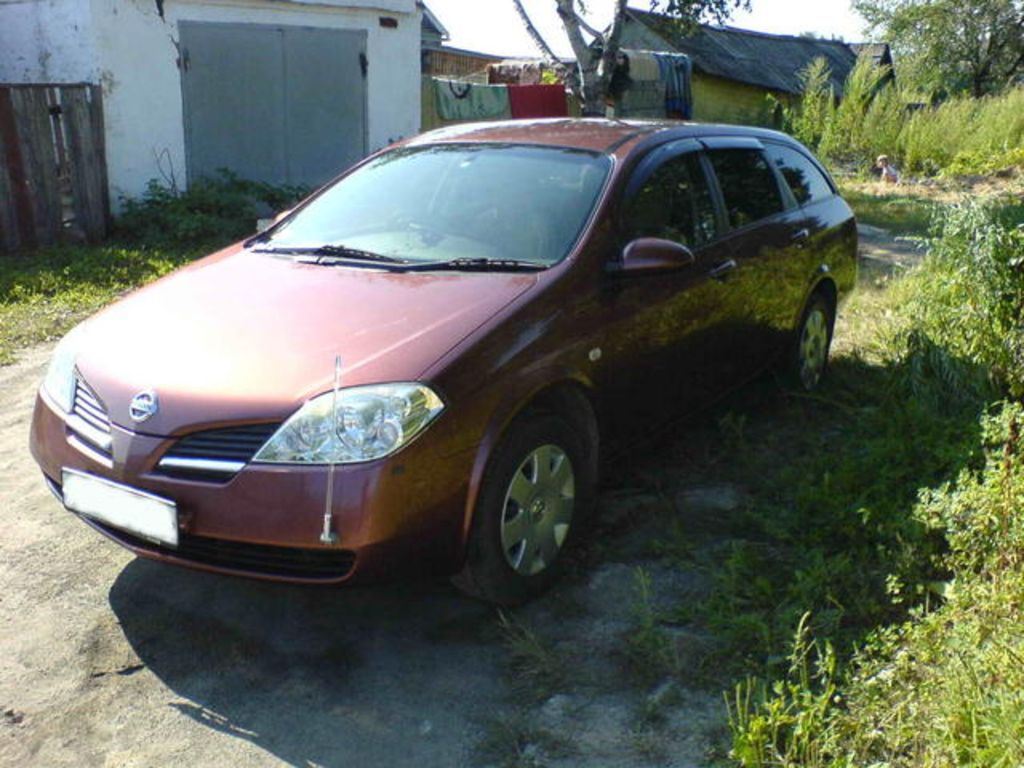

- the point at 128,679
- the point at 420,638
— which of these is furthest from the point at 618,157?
the point at 128,679

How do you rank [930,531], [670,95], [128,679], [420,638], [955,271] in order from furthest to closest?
[670,95]
[955,271]
[930,531]
[420,638]
[128,679]

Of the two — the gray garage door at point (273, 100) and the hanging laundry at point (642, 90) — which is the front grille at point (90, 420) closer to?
the gray garage door at point (273, 100)

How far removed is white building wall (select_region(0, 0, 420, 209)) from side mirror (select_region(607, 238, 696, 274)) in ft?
27.9

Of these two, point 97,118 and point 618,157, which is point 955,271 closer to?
point 618,157

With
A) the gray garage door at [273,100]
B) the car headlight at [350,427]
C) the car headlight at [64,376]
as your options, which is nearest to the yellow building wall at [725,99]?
the gray garage door at [273,100]

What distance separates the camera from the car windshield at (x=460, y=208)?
3996 mm

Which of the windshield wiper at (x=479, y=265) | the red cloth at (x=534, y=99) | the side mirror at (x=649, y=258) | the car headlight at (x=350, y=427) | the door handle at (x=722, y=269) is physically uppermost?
the side mirror at (x=649, y=258)

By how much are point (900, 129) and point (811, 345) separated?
14.1 metres

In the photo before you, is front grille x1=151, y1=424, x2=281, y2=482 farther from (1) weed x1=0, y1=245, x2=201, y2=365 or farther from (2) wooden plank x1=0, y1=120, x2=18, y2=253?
(2) wooden plank x1=0, y1=120, x2=18, y2=253

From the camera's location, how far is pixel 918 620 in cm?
328

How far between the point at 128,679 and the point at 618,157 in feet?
8.86

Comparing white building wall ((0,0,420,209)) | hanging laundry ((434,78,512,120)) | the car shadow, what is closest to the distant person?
hanging laundry ((434,78,512,120))

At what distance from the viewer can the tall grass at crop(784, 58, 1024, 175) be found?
1705 cm

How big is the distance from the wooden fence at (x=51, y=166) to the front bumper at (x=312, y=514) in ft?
24.5
